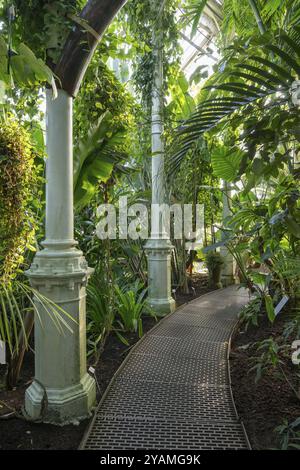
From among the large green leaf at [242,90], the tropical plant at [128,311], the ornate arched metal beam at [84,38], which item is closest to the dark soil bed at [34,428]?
the tropical plant at [128,311]

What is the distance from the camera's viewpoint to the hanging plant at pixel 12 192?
4.69 feet

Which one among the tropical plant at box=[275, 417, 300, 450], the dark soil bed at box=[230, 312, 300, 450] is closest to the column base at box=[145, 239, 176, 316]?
the dark soil bed at box=[230, 312, 300, 450]

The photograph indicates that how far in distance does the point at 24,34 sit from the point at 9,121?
54 cm

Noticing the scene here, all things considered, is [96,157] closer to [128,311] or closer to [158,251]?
[128,311]

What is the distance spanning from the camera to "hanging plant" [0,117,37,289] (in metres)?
1.43

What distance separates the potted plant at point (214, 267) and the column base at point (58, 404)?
413 centimetres

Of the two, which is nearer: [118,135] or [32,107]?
[32,107]

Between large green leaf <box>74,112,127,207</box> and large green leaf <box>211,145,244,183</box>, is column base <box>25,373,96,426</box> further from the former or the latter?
large green leaf <box>211,145,244,183</box>

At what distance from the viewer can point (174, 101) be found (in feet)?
14.0

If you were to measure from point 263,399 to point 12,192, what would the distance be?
5.57 feet

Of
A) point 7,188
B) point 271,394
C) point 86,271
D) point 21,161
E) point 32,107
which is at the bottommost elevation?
point 271,394

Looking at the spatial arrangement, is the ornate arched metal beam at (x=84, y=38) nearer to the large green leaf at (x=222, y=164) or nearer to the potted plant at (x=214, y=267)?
the large green leaf at (x=222, y=164)
